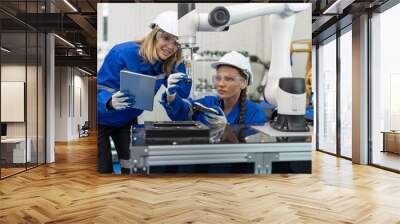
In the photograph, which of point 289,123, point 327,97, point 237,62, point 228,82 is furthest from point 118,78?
point 327,97

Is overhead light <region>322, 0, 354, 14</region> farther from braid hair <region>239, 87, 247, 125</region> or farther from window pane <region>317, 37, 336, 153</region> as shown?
window pane <region>317, 37, 336, 153</region>

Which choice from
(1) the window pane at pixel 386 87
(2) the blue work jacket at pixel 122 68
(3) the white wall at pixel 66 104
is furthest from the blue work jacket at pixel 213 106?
(3) the white wall at pixel 66 104

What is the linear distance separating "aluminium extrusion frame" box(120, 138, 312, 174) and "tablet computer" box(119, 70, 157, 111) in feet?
1.64

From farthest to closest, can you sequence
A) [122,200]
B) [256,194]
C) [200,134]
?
[200,134], [256,194], [122,200]

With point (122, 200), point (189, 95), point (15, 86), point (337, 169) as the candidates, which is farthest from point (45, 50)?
point (337, 169)

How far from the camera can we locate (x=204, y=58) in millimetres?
5367

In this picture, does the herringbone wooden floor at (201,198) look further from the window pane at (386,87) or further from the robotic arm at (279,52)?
the robotic arm at (279,52)

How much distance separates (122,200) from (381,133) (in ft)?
14.1

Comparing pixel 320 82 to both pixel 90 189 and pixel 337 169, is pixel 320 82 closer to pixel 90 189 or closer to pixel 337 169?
pixel 337 169

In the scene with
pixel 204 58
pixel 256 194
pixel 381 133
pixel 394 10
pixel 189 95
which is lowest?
pixel 256 194

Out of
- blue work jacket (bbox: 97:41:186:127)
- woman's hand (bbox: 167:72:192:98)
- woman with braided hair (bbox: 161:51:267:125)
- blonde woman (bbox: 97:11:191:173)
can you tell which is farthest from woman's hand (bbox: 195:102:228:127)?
blue work jacket (bbox: 97:41:186:127)

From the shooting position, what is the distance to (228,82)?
540 centimetres

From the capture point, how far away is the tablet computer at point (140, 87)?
5.24 meters

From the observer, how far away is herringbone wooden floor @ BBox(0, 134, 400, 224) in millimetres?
3404
